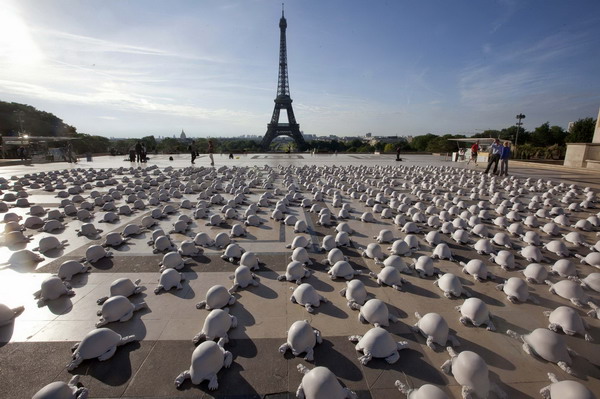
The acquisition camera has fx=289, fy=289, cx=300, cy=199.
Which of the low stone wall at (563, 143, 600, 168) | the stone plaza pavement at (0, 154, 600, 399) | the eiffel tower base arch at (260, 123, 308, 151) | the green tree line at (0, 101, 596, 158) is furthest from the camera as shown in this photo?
the eiffel tower base arch at (260, 123, 308, 151)

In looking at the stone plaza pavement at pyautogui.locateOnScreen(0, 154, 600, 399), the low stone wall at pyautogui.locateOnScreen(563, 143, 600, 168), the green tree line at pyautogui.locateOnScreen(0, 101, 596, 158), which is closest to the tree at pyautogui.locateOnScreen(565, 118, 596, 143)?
the green tree line at pyautogui.locateOnScreen(0, 101, 596, 158)

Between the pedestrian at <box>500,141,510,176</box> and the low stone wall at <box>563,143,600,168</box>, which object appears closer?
the pedestrian at <box>500,141,510,176</box>

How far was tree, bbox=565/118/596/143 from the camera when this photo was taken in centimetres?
6180

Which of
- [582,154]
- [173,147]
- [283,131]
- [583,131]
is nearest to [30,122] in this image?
[173,147]

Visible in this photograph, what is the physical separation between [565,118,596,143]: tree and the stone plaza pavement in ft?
256

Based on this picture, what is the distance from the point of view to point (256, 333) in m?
4.74

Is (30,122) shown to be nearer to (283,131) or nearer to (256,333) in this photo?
(283,131)

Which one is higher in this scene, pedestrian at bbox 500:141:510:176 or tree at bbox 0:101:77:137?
tree at bbox 0:101:77:137

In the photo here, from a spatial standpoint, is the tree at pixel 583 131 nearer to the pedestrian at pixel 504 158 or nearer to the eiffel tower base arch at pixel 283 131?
the pedestrian at pixel 504 158

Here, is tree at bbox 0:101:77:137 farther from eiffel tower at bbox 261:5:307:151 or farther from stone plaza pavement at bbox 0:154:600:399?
stone plaza pavement at bbox 0:154:600:399

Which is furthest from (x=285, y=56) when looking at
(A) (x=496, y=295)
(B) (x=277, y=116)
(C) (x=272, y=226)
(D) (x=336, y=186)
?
(A) (x=496, y=295)

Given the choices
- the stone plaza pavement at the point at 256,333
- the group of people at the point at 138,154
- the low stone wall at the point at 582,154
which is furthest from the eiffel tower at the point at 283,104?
the stone plaza pavement at the point at 256,333

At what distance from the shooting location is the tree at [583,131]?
2433 inches

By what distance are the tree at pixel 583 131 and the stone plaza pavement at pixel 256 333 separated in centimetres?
7803
